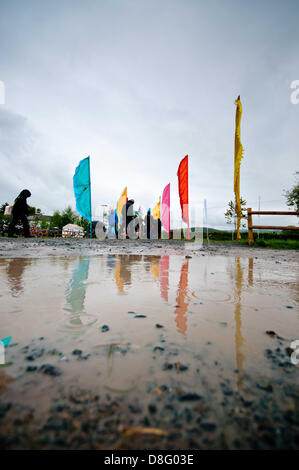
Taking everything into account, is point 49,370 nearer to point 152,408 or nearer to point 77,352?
point 77,352

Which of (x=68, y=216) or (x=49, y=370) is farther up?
(x=68, y=216)

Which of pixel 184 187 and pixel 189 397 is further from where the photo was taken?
pixel 184 187

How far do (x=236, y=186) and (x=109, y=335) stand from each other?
35.6 ft

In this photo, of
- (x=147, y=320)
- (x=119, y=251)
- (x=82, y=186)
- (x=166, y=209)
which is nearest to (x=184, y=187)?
(x=82, y=186)

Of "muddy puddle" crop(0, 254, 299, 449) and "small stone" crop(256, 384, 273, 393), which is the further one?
"small stone" crop(256, 384, 273, 393)

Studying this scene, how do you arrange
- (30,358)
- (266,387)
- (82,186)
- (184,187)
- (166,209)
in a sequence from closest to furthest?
(266,387), (30,358), (184,187), (82,186), (166,209)

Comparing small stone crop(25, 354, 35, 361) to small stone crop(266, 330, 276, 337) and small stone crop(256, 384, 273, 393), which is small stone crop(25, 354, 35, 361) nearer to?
small stone crop(256, 384, 273, 393)

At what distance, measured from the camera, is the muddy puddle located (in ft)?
1.73

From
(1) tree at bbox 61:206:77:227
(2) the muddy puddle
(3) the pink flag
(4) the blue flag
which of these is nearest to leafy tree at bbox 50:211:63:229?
(1) tree at bbox 61:206:77:227

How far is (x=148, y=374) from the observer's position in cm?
75

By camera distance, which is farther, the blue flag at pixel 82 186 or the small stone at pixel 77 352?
the blue flag at pixel 82 186

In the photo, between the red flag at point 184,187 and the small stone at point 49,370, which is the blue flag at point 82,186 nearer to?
the red flag at point 184,187

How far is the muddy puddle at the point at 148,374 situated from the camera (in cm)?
53

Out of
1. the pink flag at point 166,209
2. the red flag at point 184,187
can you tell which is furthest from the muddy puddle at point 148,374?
the pink flag at point 166,209
